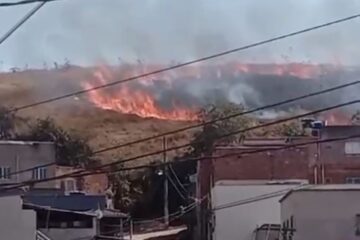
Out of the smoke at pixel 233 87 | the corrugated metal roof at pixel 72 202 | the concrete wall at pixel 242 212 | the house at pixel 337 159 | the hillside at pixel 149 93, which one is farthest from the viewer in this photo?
the smoke at pixel 233 87

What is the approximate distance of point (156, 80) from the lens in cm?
14300

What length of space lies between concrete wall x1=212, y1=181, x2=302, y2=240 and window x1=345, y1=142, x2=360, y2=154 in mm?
6287

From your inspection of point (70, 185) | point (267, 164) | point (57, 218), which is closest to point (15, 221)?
point (57, 218)

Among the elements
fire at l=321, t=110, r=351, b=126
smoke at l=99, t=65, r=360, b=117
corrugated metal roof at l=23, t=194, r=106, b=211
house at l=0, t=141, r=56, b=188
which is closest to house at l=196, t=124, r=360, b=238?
corrugated metal roof at l=23, t=194, r=106, b=211

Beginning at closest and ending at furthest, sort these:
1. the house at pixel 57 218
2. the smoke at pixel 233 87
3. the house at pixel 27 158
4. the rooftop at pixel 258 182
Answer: the house at pixel 57 218, the rooftop at pixel 258 182, the house at pixel 27 158, the smoke at pixel 233 87

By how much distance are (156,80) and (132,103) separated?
7423 mm

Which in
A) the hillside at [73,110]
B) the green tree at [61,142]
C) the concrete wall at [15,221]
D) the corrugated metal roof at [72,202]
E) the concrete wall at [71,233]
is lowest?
the concrete wall at [71,233]

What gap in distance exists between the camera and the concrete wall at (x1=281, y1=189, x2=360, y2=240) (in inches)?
1184

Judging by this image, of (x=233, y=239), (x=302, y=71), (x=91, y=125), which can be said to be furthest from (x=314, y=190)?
(x=302, y=71)

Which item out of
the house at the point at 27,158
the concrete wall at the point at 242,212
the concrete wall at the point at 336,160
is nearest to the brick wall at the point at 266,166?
the concrete wall at the point at 336,160

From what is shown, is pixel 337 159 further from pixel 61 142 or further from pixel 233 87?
pixel 233 87

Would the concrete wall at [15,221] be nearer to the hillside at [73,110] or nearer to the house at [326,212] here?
the house at [326,212]

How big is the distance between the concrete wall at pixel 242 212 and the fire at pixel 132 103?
71625 mm

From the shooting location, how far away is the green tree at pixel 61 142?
6525cm
